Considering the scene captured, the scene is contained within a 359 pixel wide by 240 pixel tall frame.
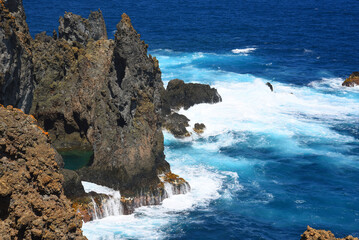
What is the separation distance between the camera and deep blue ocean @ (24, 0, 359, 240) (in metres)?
37.1

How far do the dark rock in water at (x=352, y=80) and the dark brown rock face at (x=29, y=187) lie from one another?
2860 inches

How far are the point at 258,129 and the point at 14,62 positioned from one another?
39.0m

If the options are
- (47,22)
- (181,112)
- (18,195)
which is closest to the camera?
(18,195)

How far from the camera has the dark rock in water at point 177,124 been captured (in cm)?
5572

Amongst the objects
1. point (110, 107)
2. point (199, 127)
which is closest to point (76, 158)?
point (110, 107)

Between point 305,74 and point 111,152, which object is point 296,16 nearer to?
point 305,74

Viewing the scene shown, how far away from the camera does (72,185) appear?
34625 mm

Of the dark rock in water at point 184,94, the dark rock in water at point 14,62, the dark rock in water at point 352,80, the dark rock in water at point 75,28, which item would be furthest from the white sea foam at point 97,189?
the dark rock in water at point 352,80

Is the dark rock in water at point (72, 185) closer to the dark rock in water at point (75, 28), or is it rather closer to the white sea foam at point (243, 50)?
the dark rock in water at point (75, 28)

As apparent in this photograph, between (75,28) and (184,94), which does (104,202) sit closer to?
(75,28)

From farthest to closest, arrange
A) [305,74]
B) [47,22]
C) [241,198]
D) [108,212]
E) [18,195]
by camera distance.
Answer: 1. [47,22]
2. [305,74]
3. [241,198]
4. [108,212]
5. [18,195]

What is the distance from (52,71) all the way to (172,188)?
19.7m

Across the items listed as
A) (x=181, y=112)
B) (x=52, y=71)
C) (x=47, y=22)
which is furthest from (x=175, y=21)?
(x=52, y=71)

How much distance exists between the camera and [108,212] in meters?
35.8
